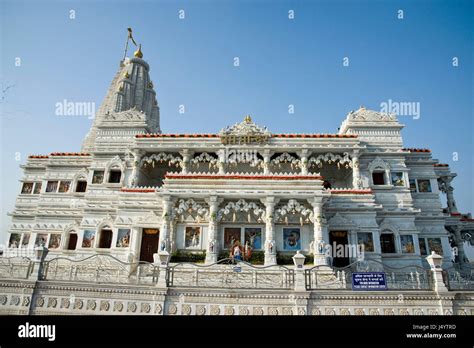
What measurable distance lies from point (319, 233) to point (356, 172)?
6.68 meters

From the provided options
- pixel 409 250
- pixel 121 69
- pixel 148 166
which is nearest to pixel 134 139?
pixel 148 166

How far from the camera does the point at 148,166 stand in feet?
79.5

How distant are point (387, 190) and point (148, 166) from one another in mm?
18687

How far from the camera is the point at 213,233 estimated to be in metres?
17.9

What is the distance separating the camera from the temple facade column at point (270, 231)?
56.2 ft

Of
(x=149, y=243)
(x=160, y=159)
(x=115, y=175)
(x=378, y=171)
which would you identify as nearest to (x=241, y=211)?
(x=149, y=243)

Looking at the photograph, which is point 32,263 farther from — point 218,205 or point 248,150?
point 248,150

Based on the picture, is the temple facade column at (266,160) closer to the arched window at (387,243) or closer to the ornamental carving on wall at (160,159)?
the ornamental carving on wall at (160,159)

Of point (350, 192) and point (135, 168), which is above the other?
point (135, 168)

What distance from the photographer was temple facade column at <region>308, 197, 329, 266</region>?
1661 cm

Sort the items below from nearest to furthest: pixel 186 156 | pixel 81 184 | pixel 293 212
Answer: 1. pixel 293 212
2. pixel 186 156
3. pixel 81 184

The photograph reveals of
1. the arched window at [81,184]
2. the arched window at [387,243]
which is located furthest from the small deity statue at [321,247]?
the arched window at [81,184]

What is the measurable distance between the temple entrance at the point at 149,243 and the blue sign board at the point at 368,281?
13.2 m

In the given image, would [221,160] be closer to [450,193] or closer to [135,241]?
[135,241]
